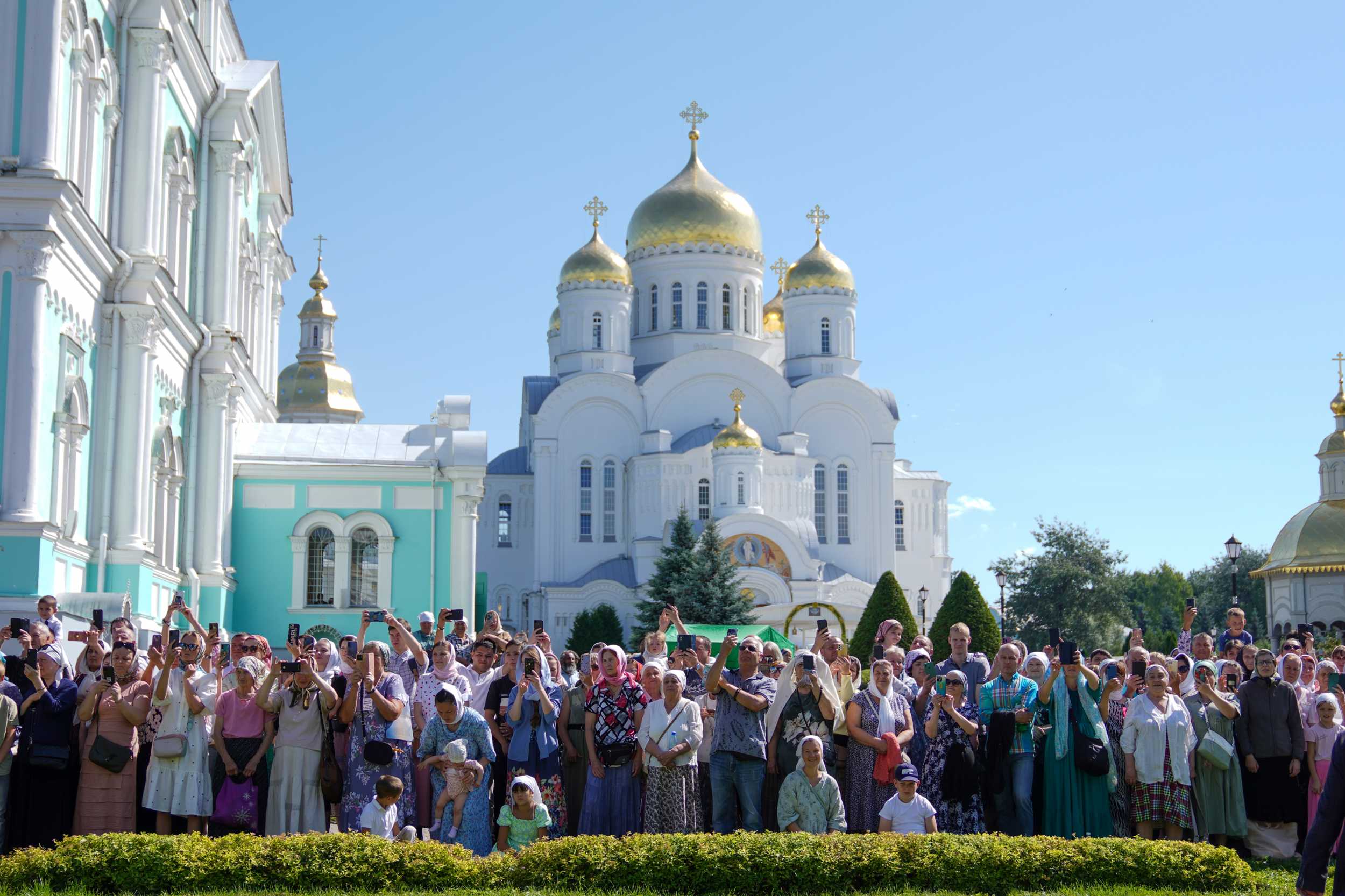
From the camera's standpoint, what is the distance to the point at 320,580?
28.1m

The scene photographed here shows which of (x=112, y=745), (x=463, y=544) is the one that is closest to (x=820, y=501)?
(x=463, y=544)

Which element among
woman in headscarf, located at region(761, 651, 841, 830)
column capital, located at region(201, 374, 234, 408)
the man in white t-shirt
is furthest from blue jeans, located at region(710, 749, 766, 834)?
column capital, located at region(201, 374, 234, 408)

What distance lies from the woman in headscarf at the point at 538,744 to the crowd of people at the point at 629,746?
0.02 meters

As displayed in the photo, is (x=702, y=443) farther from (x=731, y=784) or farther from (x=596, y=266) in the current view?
(x=731, y=784)

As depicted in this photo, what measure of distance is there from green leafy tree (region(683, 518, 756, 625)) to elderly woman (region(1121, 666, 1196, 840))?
1249 inches

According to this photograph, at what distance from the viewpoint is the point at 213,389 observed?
25.6 metres

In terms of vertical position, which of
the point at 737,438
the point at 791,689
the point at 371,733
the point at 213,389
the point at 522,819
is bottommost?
the point at 522,819

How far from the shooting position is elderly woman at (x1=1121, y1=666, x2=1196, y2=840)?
36.7 ft

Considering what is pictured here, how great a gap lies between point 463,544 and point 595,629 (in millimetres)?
17135

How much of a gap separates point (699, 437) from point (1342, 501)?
62.6ft

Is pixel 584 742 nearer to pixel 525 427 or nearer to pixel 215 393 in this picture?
pixel 215 393

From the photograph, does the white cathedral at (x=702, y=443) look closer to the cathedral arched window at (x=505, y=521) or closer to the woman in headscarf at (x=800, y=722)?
the cathedral arched window at (x=505, y=521)

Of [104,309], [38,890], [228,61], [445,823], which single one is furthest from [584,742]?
[228,61]

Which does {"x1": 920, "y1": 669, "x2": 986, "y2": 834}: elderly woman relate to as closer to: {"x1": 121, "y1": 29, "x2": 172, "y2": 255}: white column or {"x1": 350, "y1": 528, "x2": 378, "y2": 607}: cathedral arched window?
{"x1": 121, "y1": 29, "x2": 172, "y2": 255}: white column
